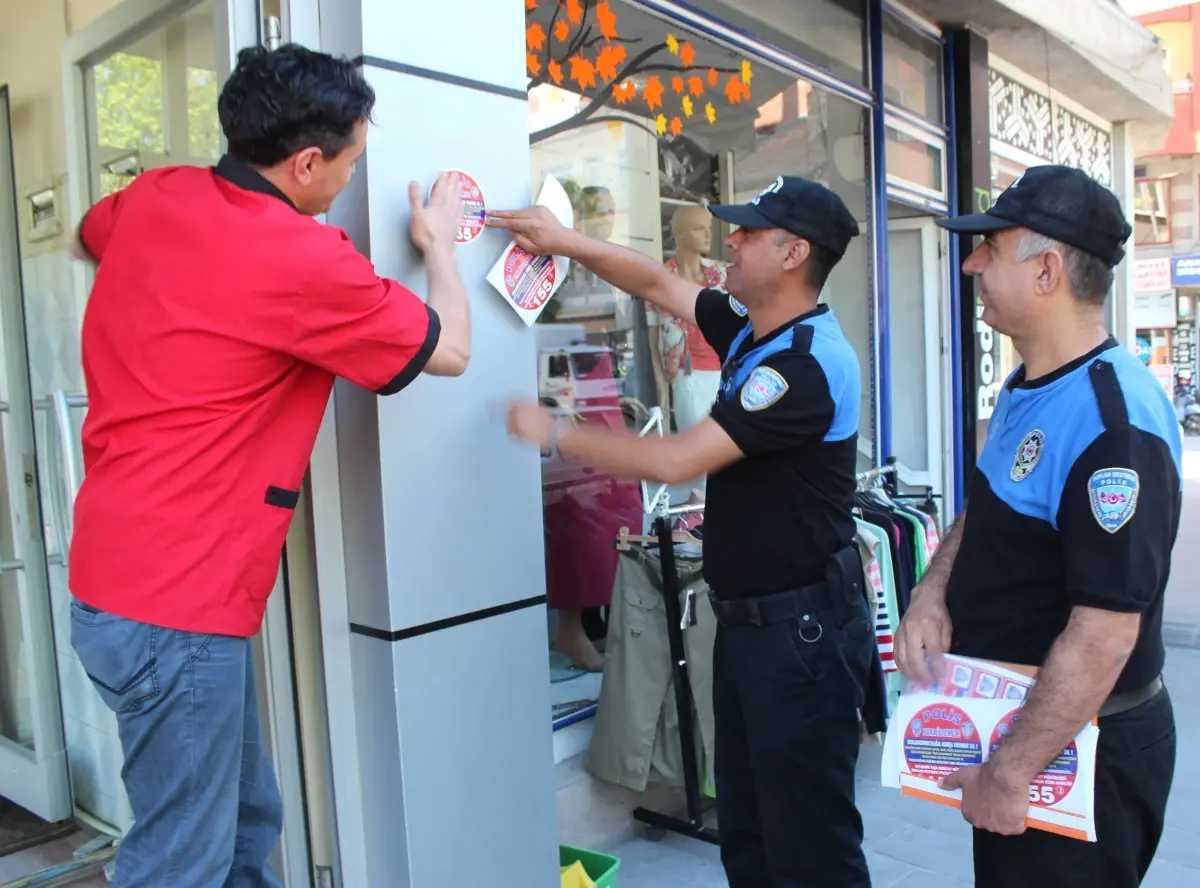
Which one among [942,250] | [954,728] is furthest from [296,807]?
[942,250]

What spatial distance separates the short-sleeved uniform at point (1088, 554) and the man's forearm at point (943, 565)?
128mm

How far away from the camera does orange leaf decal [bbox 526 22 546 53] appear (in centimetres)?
393

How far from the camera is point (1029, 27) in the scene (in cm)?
629

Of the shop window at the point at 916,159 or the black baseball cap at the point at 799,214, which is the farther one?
the shop window at the point at 916,159

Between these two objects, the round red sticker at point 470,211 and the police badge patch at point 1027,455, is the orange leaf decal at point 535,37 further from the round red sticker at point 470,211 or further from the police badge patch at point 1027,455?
the police badge patch at point 1027,455

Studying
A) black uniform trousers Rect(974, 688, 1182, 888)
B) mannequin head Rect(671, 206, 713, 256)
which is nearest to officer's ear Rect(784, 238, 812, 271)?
black uniform trousers Rect(974, 688, 1182, 888)

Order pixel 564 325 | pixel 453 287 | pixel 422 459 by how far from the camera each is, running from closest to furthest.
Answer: pixel 453 287 → pixel 422 459 → pixel 564 325

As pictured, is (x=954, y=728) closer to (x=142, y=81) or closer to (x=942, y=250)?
(x=142, y=81)

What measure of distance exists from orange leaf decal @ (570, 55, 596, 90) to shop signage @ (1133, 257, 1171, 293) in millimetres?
A: 25221

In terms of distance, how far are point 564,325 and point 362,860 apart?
2361 mm

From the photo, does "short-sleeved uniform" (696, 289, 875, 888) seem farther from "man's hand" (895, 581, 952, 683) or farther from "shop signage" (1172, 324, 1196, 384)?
"shop signage" (1172, 324, 1196, 384)

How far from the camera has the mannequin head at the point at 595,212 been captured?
173 inches

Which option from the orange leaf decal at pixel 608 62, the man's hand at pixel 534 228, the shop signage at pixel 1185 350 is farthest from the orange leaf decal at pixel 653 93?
the shop signage at pixel 1185 350

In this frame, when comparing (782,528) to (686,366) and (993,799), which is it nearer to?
(993,799)
